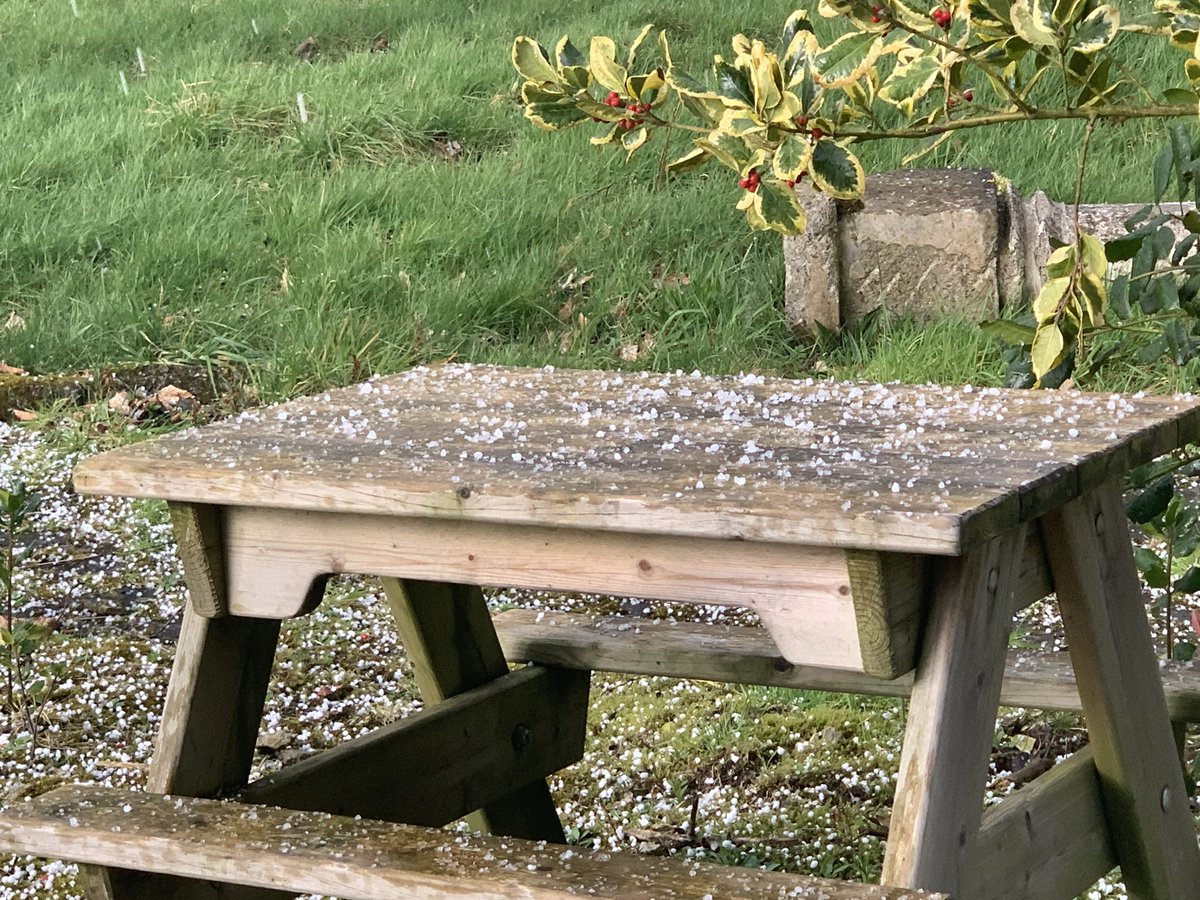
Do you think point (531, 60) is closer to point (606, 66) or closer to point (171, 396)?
point (606, 66)

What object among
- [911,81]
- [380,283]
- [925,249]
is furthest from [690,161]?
[380,283]

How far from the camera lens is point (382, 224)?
6215mm

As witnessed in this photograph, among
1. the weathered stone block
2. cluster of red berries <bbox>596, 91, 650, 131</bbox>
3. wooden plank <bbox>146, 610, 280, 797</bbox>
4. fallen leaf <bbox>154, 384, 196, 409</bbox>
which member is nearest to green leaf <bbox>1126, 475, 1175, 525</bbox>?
cluster of red berries <bbox>596, 91, 650, 131</bbox>

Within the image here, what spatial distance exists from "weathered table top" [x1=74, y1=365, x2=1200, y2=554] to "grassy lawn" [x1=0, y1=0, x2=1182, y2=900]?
978 millimetres

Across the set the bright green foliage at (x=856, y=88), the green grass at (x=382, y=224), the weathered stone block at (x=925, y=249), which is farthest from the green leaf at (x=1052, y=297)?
the weathered stone block at (x=925, y=249)

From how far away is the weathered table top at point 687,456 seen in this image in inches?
60.3

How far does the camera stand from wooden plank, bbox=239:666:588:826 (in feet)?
7.45

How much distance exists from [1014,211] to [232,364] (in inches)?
106

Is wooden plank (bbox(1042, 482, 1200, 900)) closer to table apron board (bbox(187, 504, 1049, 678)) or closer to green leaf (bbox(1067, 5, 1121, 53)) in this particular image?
table apron board (bbox(187, 504, 1049, 678))

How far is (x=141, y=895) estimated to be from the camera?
6.54 feet

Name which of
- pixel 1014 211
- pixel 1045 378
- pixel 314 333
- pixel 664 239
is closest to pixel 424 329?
pixel 314 333

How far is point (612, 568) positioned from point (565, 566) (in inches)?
2.6

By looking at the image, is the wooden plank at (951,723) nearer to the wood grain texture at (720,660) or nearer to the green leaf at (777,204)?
the green leaf at (777,204)

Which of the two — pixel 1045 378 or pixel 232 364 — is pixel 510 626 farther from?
pixel 232 364
